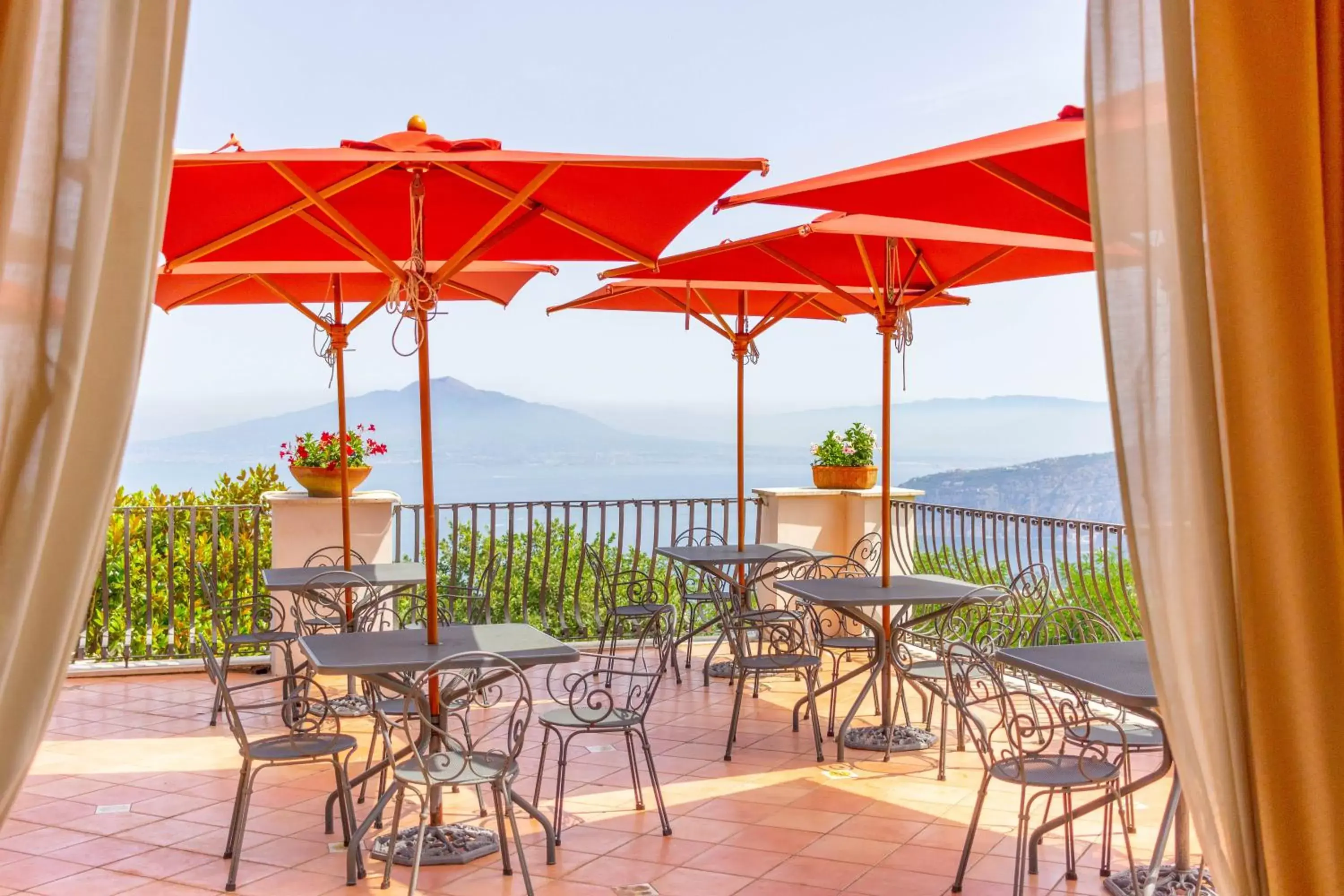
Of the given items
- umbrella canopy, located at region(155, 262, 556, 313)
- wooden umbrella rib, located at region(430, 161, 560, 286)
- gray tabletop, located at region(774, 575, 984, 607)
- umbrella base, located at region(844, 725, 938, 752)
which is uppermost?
umbrella canopy, located at region(155, 262, 556, 313)

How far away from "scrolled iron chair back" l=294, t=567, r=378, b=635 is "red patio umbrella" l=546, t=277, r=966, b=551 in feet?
7.54

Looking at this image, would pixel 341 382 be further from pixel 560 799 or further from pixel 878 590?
pixel 878 590

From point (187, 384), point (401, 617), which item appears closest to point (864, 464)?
point (401, 617)

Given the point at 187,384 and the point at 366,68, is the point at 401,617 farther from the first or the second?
the point at 187,384

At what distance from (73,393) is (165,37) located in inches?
21.9

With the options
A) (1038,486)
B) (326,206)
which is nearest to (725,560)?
(326,206)

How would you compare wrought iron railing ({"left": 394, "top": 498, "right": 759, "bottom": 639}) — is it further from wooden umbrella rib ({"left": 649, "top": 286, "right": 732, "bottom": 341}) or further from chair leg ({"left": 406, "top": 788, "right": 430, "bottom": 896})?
chair leg ({"left": 406, "top": 788, "right": 430, "bottom": 896})

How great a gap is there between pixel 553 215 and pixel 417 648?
1788mm

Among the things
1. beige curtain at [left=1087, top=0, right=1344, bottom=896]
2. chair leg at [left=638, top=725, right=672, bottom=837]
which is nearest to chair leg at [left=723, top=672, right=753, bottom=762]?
chair leg at [left=638, top=725, right=672, bottom=837]

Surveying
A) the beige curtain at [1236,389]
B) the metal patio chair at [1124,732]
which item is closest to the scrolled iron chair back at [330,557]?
the metal patio chair at [1124,732]

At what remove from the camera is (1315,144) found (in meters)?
1.80

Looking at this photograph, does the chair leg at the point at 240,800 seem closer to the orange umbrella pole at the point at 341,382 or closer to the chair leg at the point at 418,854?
the chair leg at the point at 418,854

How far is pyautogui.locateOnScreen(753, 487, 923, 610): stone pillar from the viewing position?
28.7 ft

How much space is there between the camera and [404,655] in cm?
419
